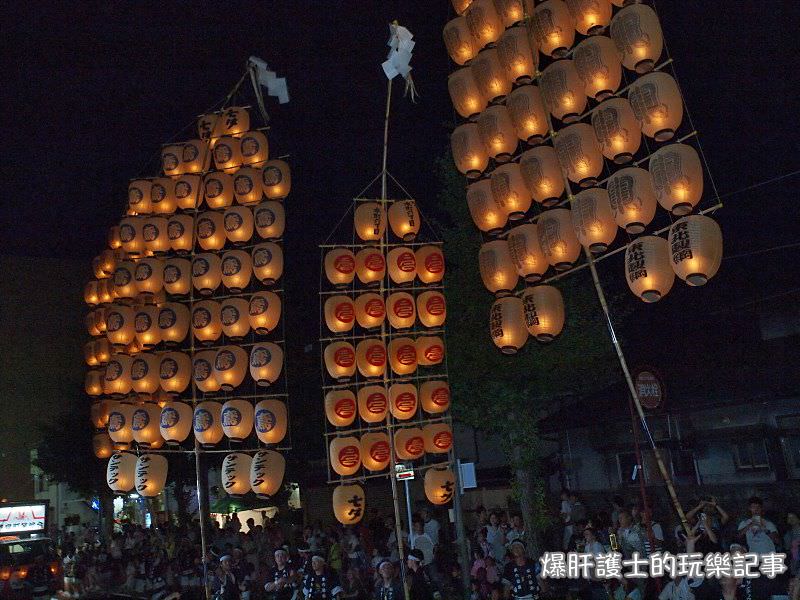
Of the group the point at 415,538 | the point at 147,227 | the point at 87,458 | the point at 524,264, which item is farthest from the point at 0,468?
the point at 524,264

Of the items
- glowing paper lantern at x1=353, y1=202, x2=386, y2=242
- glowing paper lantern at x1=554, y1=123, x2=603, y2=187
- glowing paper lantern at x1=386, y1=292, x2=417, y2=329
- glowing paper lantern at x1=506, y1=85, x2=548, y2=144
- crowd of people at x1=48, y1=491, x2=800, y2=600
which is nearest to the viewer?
crowd of people at x1=48, y1=491, x2=800, y2=600

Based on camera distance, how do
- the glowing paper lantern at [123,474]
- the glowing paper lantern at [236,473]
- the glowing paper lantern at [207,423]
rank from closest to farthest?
1. the glowing paper lantern at [236,473]
2. the glowing paper lantern at [207,423]
3. the glowing paper lantern at [123,474]

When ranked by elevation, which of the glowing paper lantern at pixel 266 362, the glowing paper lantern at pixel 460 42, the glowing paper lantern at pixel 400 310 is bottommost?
the glowing paper lantern at pixel 266 362

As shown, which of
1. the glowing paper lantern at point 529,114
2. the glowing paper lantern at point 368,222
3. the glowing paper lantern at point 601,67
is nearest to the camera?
the glowing paper lantern at point 601,67

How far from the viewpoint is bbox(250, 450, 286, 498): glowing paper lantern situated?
15.9m

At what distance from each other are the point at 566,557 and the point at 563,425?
10.3 metres

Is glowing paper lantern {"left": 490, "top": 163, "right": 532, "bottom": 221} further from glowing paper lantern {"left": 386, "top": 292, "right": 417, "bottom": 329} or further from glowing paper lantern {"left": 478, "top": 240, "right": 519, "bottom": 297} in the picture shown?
glowing paper lantern {"left": 386, "top": 292, "right": 417, "bottom": 329}

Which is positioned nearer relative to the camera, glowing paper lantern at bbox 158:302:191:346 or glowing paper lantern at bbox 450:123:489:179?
glowing paper lantern at bbox 450:123:489:179

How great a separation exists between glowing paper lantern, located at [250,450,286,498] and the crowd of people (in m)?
1.46

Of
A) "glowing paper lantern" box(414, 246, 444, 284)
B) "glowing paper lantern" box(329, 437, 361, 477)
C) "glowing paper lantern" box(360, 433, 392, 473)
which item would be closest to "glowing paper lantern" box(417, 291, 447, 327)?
"glowing paper lantern" box(414, 246, 444, 284)

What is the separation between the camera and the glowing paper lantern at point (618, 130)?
11352 millimetres

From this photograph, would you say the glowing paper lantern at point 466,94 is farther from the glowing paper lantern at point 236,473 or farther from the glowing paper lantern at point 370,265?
the glowing paper lantern at point 236,473

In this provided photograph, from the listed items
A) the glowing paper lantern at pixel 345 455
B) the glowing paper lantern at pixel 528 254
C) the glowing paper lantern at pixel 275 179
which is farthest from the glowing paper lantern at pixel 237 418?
the glowing paper lantern at pixel 528 254

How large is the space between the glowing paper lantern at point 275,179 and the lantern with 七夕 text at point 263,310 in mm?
2987
